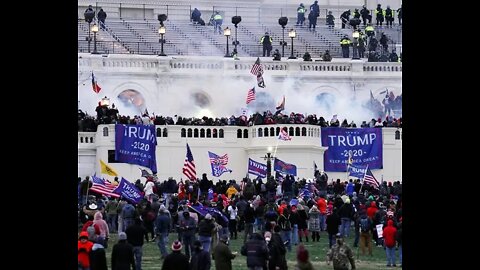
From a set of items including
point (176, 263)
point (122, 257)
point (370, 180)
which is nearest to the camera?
point (176, 263)

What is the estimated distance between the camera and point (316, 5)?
243 ft

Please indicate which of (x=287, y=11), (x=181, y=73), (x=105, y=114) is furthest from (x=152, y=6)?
(x=105, y=114)

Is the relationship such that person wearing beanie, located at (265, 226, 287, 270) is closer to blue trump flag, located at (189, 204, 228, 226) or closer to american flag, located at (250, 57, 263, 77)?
blue trump flag, located at (189, 204, 228, 226)

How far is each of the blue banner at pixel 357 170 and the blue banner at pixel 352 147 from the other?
0.25m

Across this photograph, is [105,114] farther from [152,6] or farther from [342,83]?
[152,6]

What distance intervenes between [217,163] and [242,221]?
11.0 metres

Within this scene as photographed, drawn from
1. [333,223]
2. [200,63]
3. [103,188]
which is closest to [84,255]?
[333,223]

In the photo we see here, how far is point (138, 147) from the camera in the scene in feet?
138

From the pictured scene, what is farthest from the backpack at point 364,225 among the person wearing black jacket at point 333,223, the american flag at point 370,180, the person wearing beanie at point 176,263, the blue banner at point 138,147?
the american flag at point 370,180

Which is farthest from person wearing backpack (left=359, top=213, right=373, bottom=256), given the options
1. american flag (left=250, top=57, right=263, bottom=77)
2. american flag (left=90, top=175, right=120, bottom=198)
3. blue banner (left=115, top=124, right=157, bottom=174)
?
american flag (left=250, top=57, right=263, bottom=77)

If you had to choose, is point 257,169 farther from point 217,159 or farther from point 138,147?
point 138,147

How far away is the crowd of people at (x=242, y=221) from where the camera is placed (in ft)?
87.8
